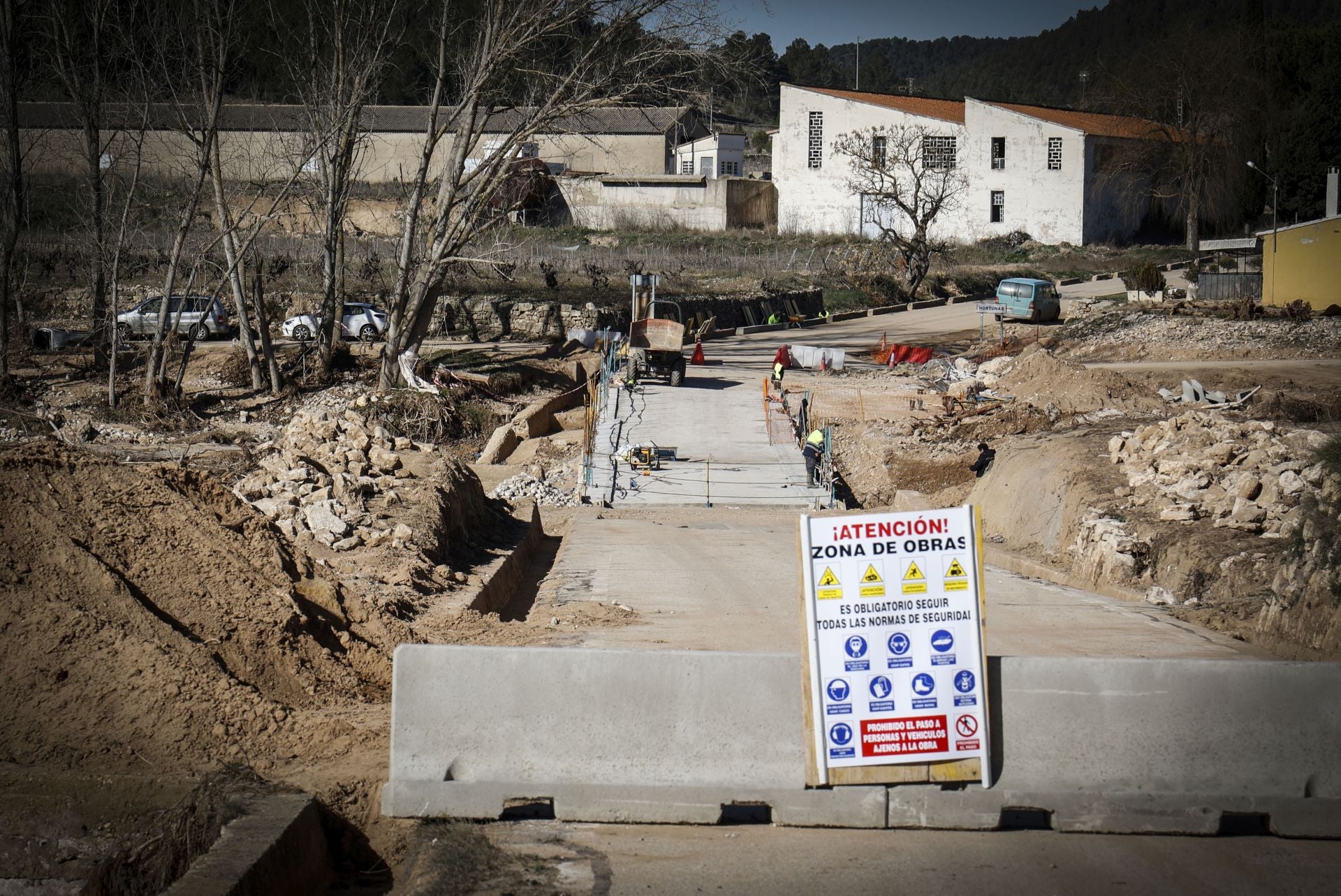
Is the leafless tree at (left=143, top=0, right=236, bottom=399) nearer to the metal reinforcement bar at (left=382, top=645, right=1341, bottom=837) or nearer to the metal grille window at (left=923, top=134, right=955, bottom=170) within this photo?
the metal reinforcement bar at (left=382, top=645, right=1341, bottom=837)

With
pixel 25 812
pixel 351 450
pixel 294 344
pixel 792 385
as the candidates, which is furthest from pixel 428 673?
pixel 294 344

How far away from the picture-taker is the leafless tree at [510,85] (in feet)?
91.4

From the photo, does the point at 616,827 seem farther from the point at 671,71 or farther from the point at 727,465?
the point at 671,71

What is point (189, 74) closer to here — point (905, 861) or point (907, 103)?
point (905, 861)

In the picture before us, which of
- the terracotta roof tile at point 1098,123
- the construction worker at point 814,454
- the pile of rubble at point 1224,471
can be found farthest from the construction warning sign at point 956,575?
the terracotta roof tile at point 1098,123

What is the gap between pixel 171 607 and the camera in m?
9.36

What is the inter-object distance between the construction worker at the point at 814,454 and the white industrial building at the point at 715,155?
207ft

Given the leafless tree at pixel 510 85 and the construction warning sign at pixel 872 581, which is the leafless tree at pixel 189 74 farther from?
the construction warning sign at pixel 872 581

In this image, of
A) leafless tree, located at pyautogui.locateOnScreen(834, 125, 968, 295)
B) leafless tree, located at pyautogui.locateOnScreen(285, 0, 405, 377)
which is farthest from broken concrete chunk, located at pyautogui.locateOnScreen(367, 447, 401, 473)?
leafless tree, located at pyautogui.locateOnScreen(834, 125, 968, 295)

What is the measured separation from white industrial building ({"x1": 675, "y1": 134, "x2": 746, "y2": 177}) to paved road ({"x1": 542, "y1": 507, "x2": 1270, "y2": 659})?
223ft

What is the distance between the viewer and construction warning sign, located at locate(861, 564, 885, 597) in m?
6.55

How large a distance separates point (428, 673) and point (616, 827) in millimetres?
1418

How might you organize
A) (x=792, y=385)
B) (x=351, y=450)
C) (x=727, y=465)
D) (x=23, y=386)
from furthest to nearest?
(x=792, y=385), (x=23, y=386), (x=727, y=465), (x=351, y=450)

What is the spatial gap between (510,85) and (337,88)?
4323 mm
